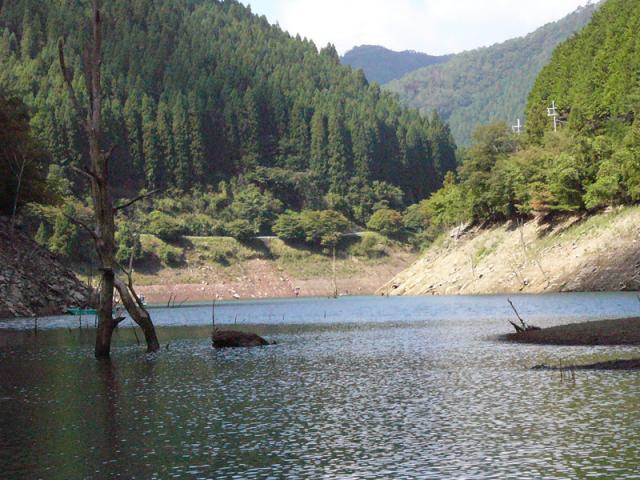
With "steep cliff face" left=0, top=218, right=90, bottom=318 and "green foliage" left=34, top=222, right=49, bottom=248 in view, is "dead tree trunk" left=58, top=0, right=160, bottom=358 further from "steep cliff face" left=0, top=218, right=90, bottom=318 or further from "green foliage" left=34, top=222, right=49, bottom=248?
"green foliage" left=34, top=222, right=49, bottom=248

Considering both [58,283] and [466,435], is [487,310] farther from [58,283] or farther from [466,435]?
[466,435]

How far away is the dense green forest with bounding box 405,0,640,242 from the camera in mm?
126875

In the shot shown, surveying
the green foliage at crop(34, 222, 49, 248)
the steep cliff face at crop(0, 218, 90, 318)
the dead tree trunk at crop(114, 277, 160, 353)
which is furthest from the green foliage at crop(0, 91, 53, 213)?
→ the green foliage at crop(34, 222, 49, 248)

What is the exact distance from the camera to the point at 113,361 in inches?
2020

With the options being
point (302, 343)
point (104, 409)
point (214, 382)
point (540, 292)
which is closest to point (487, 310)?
point (540, 292)

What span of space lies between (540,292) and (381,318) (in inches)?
1475

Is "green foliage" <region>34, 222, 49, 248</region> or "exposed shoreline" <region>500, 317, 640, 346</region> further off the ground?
"green foliage" <region>34, 222, 49, 248</region>

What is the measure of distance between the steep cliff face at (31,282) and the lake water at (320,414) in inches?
1728

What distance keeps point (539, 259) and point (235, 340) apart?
82.4 metres

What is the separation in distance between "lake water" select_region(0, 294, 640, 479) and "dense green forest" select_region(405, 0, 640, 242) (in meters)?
76.2

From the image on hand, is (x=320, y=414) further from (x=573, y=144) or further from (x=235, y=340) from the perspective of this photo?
(x=573, y=144)

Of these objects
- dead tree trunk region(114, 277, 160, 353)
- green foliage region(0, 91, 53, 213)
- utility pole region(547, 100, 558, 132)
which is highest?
utility pole region(547, 100, 558, 132)

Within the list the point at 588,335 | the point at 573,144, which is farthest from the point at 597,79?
the point at 588,335

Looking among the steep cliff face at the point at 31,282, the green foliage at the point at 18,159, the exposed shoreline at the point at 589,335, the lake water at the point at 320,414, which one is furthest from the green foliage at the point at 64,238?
the exposed shoreline at the point at 589,335
